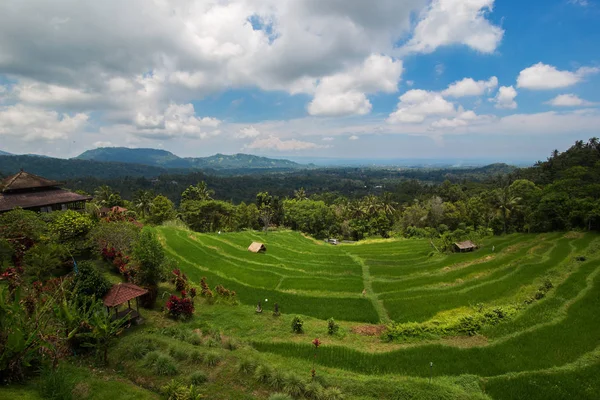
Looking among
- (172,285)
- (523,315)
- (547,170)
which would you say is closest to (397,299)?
(523,315)

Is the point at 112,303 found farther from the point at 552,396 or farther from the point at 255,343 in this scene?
the point at 552,396

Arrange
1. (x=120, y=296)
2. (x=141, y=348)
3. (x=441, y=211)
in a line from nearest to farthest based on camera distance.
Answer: (x=141, y=348)
(x=120, y=296)
(x=441, y=211)

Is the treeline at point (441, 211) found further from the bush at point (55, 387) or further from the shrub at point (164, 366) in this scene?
the bush at point (55, 387)

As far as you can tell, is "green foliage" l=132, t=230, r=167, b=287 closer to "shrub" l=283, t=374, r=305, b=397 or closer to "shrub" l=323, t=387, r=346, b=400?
"shrub" l=283, t=374, r=305, b=397

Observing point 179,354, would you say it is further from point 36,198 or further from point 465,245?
point 465,245

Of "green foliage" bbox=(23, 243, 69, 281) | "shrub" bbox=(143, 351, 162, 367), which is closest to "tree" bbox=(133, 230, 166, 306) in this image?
"green foliage" bbox=(23, 243, 69, 281)

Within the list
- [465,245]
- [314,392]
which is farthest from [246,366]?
[465,245]
